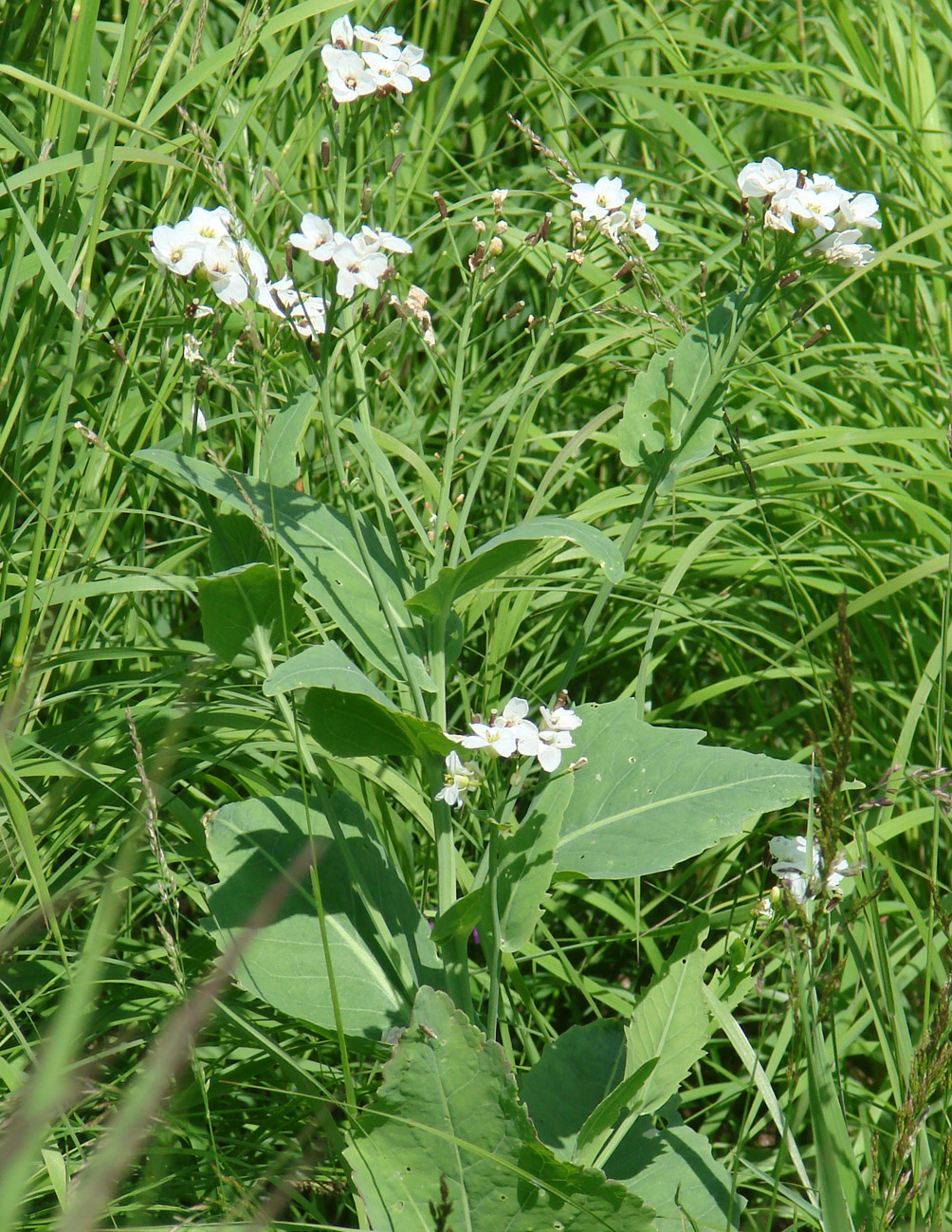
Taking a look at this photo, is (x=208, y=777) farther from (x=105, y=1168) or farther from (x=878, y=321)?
(x=878, y=321)

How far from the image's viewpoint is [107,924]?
64 centimetres

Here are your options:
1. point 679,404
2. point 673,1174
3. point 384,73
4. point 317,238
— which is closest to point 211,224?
point 317,238

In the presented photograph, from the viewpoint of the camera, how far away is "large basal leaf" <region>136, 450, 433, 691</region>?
1333mm

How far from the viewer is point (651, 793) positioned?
135 cm

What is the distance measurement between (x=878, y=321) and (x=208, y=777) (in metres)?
2.17

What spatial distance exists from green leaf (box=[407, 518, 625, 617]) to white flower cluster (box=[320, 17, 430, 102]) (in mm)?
587

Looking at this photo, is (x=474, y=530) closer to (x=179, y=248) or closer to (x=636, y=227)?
(x=636, y=227)

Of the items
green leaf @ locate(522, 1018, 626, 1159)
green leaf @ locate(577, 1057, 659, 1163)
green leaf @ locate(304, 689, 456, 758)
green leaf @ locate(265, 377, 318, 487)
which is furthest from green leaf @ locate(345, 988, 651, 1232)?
green leaf @ locate(265, 377, 318, 487)

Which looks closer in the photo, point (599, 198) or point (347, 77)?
point (347, 77)

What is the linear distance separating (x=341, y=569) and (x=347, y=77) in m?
0.62

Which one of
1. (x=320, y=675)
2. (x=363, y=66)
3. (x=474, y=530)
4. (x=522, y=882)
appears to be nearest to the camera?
(x=320, y=675)

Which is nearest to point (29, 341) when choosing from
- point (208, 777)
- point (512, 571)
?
point (208, 777)

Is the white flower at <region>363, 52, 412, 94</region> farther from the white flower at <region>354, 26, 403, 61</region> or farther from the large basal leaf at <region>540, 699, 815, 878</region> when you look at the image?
the large basal leaf at <region>540, 699, 815, 878</region>

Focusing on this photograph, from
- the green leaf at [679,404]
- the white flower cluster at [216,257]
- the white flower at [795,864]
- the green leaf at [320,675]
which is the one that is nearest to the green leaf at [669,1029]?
the white flower at [795,864]
